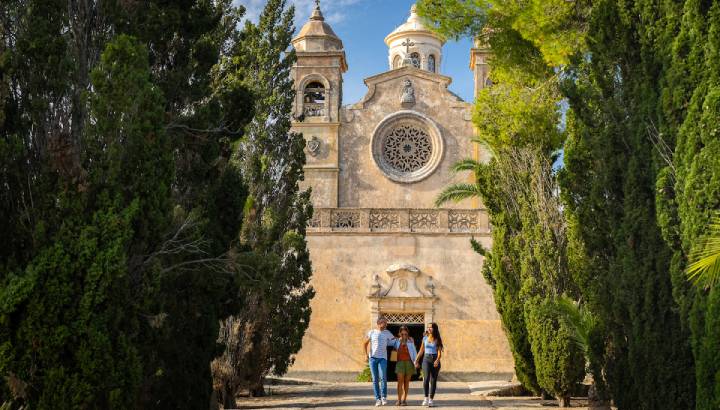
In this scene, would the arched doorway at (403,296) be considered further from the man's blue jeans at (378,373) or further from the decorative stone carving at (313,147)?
the man's blue jeans at (378,373)

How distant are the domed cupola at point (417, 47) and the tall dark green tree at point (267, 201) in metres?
20.0

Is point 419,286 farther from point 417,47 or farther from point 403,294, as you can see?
point 417,47

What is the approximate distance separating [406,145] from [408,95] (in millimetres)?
1442

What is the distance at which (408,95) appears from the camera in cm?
2594

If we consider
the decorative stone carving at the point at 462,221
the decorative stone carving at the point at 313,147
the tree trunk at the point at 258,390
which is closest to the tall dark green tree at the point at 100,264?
the tree trunk at the point at 258,390

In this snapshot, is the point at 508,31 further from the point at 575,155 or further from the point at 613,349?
the point at 613,349

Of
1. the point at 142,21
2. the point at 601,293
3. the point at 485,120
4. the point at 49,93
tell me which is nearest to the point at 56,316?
the point at 49,93

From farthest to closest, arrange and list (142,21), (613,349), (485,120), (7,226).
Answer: (485,120) → (613,349) → (142,21) → (7,226)

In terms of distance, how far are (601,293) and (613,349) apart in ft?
2.45

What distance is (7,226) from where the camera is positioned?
23.7ft

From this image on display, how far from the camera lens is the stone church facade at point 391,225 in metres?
22.7

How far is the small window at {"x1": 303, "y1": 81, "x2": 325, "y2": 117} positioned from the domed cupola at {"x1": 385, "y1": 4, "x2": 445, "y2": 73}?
26.5 ft

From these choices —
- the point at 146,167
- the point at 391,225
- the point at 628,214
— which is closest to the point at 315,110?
the point at 391,225

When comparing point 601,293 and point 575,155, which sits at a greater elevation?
point 575,155
